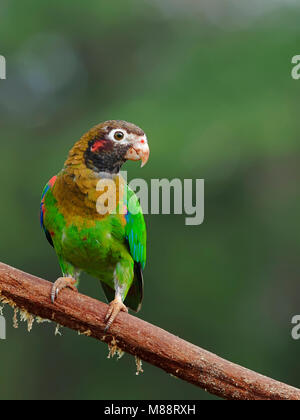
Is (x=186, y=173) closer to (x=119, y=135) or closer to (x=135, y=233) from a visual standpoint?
(x=135, y=233)

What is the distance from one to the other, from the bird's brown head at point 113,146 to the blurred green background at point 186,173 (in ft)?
13.9

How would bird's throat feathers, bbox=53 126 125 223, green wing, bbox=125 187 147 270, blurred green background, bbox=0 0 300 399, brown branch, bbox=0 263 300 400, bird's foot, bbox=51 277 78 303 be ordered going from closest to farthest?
brown branch, bbox=0 263 300 400
bird's foot, bbox=51 277 78 303
bird's throat feathers, bbox=53 126 125 223
green wing, bbox=125 187 147 270
blurred green background, bbox=0 0 300 399

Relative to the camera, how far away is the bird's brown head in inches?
152

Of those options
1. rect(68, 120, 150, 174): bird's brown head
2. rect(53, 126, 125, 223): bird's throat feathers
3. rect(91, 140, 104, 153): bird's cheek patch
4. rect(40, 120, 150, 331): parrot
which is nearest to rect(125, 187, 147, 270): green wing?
rect(40, 120, 150, 331): parrot

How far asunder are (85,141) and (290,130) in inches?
216

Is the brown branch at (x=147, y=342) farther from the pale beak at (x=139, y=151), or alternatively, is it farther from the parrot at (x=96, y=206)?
the pale beak at (x=139, y=151)

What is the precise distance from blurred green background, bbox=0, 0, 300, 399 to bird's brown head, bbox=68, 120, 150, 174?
4246 mm

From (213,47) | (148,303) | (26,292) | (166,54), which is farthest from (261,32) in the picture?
(26,292)

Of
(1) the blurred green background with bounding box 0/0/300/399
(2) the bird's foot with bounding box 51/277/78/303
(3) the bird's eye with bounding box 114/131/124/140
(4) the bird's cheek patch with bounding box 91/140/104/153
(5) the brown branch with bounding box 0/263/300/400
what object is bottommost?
(5) the brown branch with bounding box 0/263/300/400

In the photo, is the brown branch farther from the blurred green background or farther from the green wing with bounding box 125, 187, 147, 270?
the blurred green background

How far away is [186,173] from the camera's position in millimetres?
8227

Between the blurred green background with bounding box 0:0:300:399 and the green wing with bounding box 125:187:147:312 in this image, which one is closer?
the green wing with bounding box 125:187:147:312
